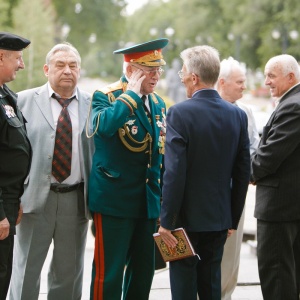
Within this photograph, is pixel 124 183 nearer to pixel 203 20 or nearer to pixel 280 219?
pixel 280 219

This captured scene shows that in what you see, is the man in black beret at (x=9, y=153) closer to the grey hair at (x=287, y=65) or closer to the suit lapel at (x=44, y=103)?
the suit lapel at (x=44, y=103)

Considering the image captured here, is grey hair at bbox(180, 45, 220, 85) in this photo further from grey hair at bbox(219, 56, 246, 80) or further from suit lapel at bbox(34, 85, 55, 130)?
grey hair at bbox(219, 56, 246, 80)

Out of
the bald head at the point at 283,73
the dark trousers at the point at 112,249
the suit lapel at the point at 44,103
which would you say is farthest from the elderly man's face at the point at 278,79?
the suit lapel at the point at 44,103

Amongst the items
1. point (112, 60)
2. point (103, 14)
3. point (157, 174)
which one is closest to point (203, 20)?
point (103, 14)

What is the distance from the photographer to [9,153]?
396cm

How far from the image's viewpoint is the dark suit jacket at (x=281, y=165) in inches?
179

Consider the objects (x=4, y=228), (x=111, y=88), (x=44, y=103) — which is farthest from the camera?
(x=44, y=103)

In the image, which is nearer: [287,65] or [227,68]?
[287,65]

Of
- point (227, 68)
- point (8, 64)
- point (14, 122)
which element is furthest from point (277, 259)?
point (8, 64)

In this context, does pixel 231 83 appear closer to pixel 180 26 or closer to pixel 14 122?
pixel 14 122

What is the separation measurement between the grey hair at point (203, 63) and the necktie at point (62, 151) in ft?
3.19

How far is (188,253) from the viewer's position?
13.6ft

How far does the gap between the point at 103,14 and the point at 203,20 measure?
14948mm

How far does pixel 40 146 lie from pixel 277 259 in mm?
1780
